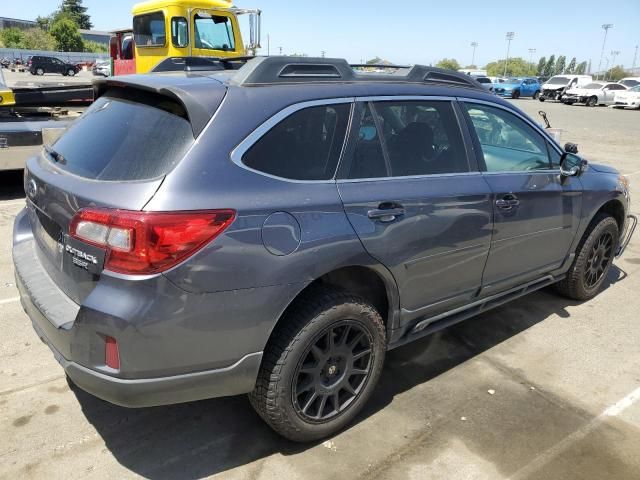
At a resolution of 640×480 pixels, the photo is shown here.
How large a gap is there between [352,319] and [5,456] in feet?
A: 5.81

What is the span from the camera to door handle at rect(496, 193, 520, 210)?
3.29 meters

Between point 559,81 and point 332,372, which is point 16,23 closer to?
point 559,81

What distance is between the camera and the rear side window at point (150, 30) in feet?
36.7

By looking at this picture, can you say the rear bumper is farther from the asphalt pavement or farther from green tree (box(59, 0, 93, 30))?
green tree (box(59, 0, 93, 30))

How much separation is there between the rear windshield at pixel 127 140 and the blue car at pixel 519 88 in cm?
3986

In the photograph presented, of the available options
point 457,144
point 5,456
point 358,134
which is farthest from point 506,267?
point 5,456

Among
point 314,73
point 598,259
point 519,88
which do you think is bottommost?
point 598,259

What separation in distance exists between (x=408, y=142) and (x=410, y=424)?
155 cm

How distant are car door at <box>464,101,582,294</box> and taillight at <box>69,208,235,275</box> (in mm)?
1913

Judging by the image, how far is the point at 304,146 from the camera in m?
2.53

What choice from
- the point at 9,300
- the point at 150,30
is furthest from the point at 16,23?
the point at 9,300

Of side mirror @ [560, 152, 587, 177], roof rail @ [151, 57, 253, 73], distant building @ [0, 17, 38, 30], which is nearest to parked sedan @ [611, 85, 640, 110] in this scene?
side mirror @ [560, 152, 587, 177]

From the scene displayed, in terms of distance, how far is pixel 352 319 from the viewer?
2.65m

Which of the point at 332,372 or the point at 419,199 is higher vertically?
the point at 419,199
